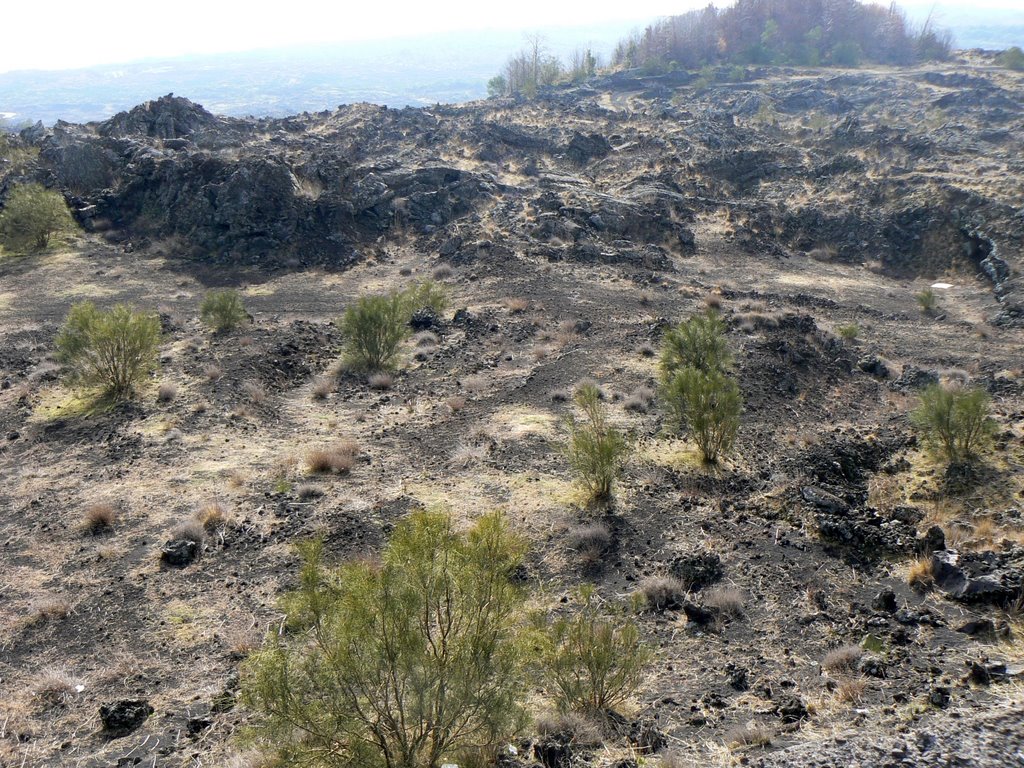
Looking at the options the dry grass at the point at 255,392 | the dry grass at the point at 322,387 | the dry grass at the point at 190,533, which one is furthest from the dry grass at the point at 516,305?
the dry grass at the point at 190,533

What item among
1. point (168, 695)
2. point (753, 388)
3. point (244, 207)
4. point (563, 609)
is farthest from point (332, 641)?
Result: point (244, 207)

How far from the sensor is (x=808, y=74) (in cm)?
6744

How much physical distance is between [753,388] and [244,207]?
23.9 metres

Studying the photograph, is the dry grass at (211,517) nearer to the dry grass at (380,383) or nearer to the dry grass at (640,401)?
the dry grass at (380,383)

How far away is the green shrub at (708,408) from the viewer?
11.9m

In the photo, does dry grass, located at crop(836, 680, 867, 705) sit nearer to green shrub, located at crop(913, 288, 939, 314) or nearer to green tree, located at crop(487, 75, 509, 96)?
green shrub, located at crop(913, 288, 939, 314)

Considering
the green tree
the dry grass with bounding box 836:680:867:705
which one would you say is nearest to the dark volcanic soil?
the dry grass with bounding box 836:680:867:705

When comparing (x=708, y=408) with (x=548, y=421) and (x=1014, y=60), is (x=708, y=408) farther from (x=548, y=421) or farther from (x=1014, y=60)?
(x=1014, y=60)

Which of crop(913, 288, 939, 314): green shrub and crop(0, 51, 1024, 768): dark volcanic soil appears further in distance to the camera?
crop(913, 288, 939, 314): green shrub

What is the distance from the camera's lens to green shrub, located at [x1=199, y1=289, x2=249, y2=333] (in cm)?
1975

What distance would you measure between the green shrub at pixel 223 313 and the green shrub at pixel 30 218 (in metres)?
12.9

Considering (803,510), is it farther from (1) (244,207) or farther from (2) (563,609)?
(1) (244,207)

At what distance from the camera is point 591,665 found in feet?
21.5

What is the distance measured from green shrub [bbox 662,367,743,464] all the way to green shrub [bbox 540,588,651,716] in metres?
5.94
